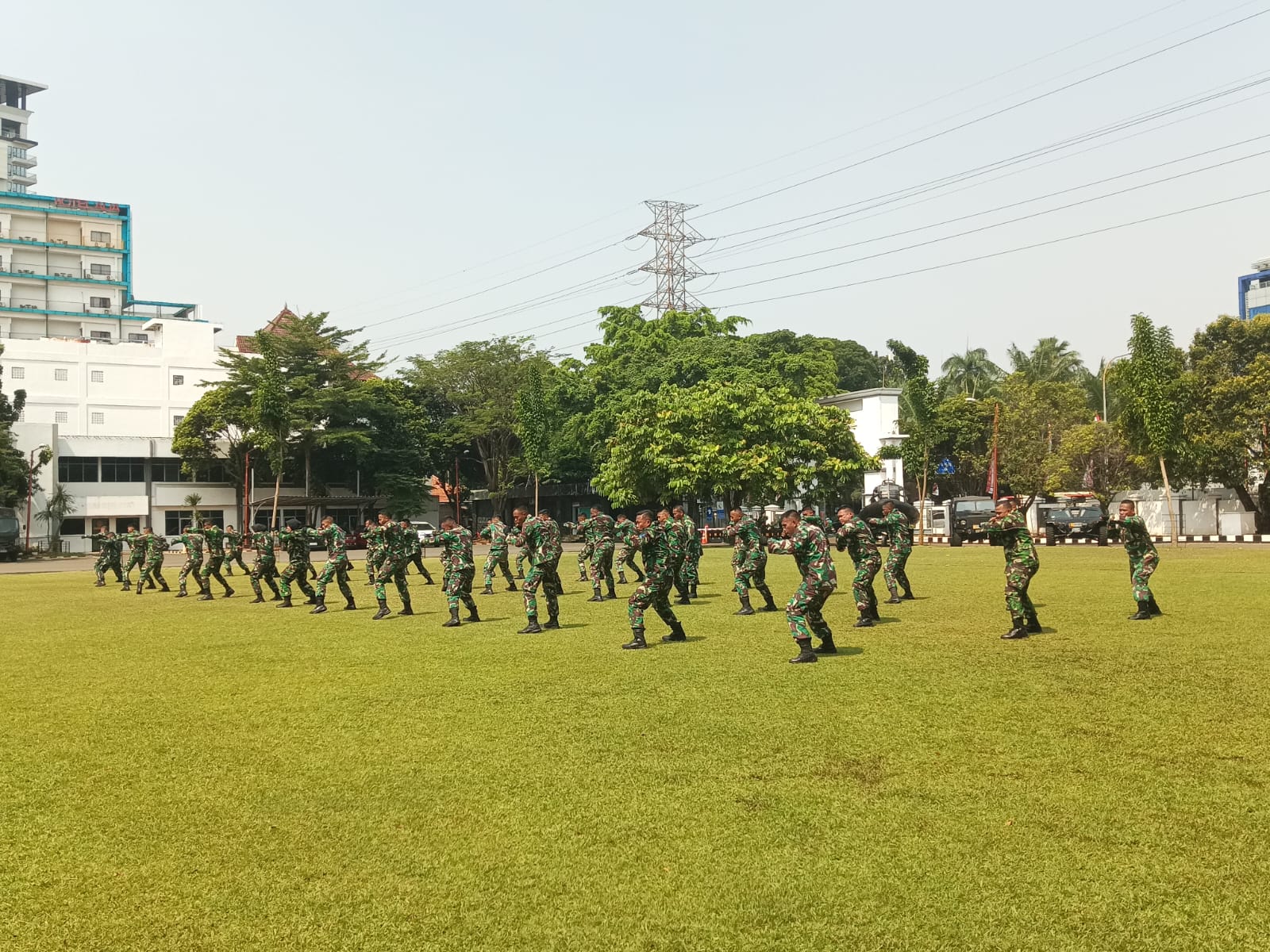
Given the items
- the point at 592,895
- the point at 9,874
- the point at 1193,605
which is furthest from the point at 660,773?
the point at 1193,605

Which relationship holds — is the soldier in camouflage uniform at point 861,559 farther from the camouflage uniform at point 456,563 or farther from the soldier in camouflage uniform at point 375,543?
Result: the soldier in camouflage uniform at point 375,543

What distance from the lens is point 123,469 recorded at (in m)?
56.6

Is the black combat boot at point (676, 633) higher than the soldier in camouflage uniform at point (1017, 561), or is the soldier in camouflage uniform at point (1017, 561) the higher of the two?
the soldier in camouflage uniform at point (1017, 561)

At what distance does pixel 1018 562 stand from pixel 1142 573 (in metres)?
2.78

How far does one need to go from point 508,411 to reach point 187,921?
2182 inches

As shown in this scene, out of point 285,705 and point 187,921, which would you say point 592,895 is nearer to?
point 187,921

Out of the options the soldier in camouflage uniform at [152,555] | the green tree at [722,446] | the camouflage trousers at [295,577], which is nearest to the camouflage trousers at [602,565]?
the camouflage trousers at [295,577]

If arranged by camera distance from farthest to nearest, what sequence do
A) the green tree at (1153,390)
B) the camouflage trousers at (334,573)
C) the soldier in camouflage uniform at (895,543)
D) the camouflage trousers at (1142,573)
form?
the green tree at (1153,390)
the camouflage trousers at (334,573)
the soldier in camouflage uniform at (895,543)
the camouflage trousers at (1142,573)

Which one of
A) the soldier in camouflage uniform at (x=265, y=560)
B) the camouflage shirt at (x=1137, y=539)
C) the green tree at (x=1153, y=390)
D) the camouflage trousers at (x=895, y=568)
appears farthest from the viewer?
the green tree at (x=1153, y=390)

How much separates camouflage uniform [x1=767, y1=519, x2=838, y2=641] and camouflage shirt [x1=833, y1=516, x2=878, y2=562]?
314 cm

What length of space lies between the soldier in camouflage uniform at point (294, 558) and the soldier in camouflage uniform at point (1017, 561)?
1272cm

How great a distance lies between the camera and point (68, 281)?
74.2 metres

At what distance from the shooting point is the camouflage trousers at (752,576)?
55.7 ft

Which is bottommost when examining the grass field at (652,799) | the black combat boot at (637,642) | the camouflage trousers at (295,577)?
the grass field at (652,799)
